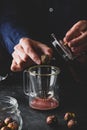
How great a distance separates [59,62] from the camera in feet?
4.86

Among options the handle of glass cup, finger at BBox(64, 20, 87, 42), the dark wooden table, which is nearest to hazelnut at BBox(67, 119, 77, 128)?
the dark wooden table

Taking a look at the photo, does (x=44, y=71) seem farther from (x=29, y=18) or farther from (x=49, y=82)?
(x=29, y=18)

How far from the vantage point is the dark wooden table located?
1.11 m

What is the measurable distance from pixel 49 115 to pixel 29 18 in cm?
62

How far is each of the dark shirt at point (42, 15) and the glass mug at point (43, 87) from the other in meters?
0.36

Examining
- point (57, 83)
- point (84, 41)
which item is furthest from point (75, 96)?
point (84, 41)

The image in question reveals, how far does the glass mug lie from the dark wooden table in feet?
0.07

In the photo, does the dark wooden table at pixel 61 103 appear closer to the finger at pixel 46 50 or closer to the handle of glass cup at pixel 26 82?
the handle of glass cup at pixel 26 82

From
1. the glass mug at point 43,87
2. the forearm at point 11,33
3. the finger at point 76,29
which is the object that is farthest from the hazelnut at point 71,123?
the forearm at point 11,33

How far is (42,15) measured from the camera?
1699mm

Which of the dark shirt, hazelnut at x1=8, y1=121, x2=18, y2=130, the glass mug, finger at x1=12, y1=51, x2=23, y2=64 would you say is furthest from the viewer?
the dark shirt

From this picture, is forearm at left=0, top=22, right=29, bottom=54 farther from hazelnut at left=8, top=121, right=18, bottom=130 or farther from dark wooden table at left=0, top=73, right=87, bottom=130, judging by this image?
hazelnut at left=8, top=121, right=18, bottom=130

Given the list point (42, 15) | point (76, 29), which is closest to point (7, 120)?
point (76, 29)

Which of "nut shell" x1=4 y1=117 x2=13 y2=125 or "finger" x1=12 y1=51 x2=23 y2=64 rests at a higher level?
"finger" x1=12 y1=51 x2=23 y2=64
